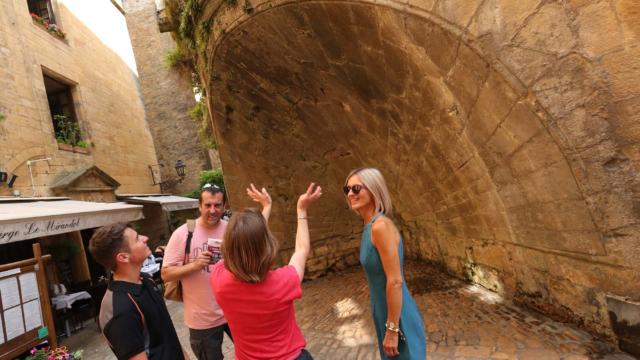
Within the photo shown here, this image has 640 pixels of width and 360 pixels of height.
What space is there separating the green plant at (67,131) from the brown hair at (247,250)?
970cm

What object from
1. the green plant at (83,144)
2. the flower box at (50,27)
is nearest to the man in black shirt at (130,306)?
the green plant at (83,144)

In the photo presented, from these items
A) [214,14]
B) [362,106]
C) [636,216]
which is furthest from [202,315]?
[214,14]

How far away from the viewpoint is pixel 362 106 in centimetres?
437

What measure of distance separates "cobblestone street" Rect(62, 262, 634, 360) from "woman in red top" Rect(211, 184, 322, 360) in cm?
204

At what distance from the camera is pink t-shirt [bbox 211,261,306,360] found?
4.51 feet

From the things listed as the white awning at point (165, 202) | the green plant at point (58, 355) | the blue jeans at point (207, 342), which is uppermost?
the white awning at point (165, 202)

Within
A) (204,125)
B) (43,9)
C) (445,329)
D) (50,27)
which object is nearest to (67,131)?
(50,27)

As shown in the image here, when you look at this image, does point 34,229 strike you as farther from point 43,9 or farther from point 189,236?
point 43,9

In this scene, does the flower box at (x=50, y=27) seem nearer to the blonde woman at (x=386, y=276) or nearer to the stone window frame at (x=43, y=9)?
the stone window frame at (x=43, y=9)

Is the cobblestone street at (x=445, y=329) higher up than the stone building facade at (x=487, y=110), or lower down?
lower down

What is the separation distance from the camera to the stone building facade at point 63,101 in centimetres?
754

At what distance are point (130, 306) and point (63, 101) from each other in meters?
11.0

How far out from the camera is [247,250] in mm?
1366

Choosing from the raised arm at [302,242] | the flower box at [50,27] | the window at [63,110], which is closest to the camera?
the raised arm at [302,242]
